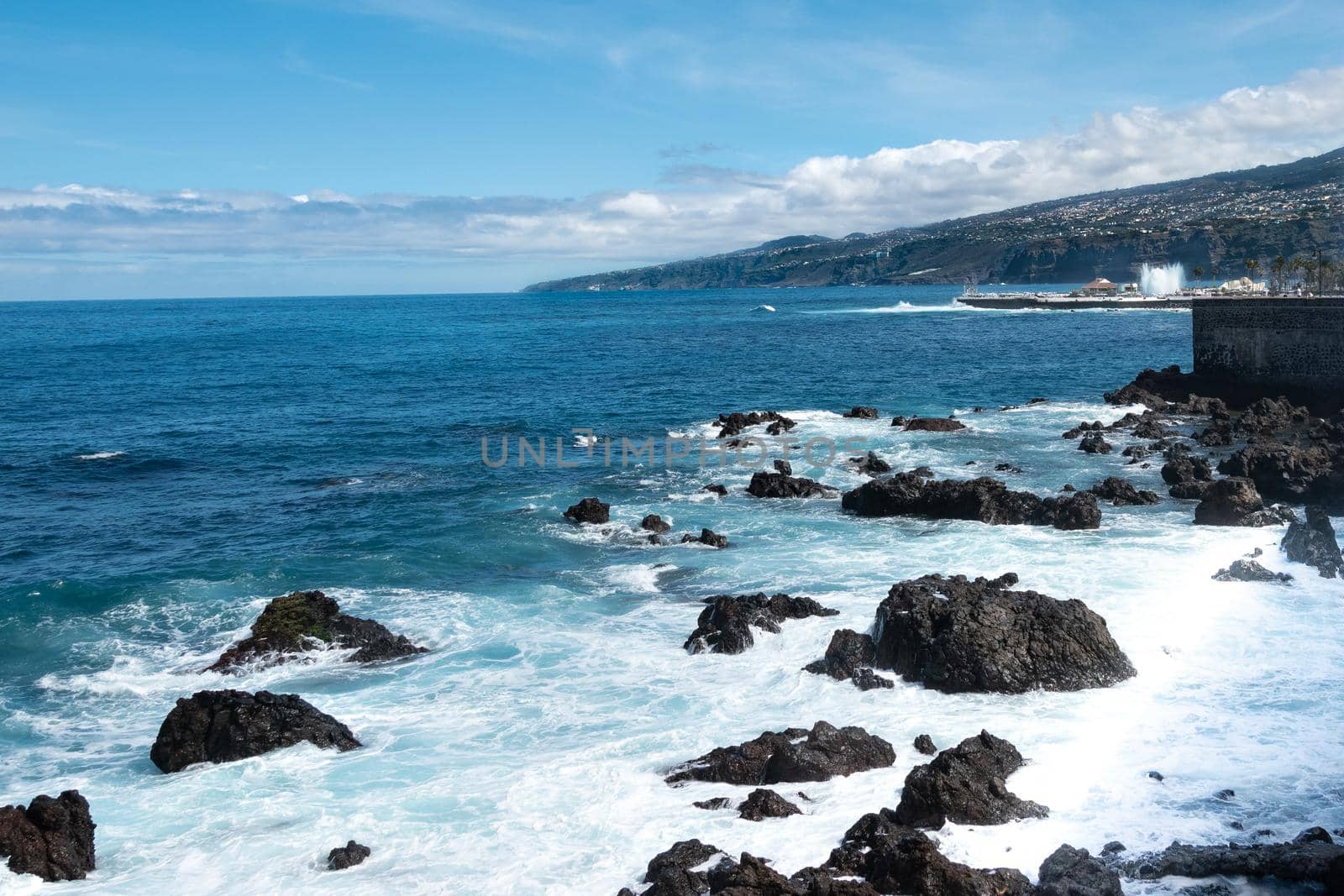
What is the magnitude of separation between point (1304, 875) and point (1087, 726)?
4611 millimetres

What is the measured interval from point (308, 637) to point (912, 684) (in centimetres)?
1200

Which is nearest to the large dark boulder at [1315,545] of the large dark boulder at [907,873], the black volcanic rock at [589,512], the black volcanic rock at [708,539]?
the black volcanic rock at [708,539]

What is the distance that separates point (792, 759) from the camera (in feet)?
47.9

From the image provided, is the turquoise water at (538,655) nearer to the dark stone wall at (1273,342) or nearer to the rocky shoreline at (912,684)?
the rocky shoreline at (912,684)

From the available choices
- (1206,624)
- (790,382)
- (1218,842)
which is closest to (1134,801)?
(1218,842)

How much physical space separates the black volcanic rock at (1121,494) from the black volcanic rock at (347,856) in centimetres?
2371

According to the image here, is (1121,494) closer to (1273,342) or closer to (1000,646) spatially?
(1000,646)

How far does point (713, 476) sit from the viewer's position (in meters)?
37.5

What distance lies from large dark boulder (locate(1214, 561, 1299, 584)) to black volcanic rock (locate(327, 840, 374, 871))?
18.2m

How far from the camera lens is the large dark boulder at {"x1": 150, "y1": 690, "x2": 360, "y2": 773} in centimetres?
1636

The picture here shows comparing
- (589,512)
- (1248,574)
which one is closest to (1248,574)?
(1248,574)

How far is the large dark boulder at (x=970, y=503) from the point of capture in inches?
1083

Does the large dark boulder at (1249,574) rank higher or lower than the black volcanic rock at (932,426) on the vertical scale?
lower

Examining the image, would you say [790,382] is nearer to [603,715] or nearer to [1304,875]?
[603,715]
